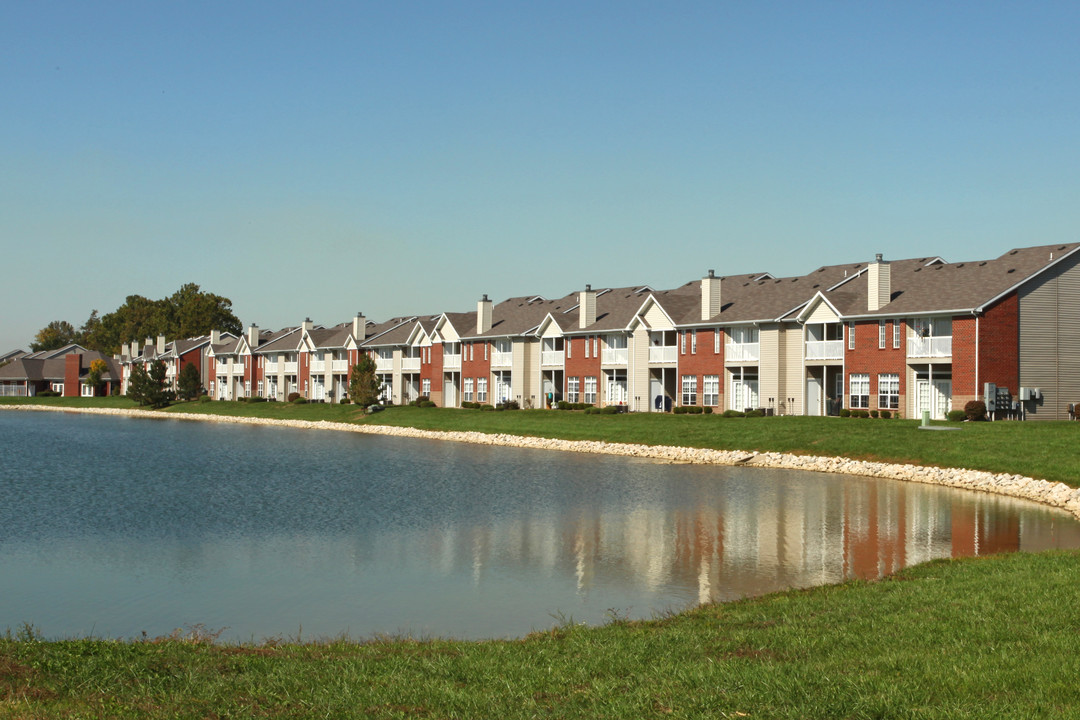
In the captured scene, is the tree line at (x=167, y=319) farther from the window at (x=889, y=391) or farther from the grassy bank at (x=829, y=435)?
the window at (x=889, y=391)

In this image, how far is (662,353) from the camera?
62969 millimetres

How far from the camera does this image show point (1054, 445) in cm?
3400

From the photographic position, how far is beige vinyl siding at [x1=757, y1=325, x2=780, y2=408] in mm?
55250

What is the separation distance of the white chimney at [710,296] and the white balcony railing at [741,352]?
2746 mm

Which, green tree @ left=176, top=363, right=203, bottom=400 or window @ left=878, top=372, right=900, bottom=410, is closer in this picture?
window @ left=878, top=372, right=900, bottom=410

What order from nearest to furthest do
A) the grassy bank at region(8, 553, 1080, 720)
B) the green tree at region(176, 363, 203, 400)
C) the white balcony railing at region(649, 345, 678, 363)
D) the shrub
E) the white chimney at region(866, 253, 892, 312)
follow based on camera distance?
the grassy bank at region(8, 553, 1080, 720) < the shrub < the white chimney at region(866, 253, 892, 312) < the white balcony railing at region(649, 345, 678, 363) < the green tree at region(176, 363, 203, 400)

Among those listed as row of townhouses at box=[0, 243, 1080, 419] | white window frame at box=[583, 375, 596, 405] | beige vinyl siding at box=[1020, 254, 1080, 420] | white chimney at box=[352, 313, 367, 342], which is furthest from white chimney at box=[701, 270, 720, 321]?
white chimney at box=[352, 313, 367, 342]

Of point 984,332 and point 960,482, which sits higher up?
Result: point 984,332

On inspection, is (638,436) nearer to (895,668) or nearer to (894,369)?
(894,369)

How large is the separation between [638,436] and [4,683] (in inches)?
1720

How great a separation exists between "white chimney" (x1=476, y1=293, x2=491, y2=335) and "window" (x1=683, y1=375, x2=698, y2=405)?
22324mm

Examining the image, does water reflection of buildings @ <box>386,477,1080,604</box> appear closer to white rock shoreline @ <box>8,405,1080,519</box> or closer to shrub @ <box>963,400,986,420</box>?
white rock shoreline @ <box>8,405,1080,519</box>

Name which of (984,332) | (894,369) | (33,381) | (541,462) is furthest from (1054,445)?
(33,381)

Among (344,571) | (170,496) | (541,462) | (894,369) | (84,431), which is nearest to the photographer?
(344,571)
